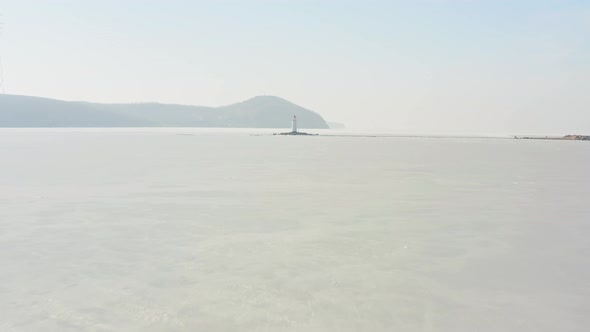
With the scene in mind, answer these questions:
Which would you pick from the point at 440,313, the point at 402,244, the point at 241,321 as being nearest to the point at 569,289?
the point at 440,313

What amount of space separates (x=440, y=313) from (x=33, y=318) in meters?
5.29

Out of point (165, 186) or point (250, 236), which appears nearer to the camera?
point (250, 236)

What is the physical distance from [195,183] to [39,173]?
10534 mm

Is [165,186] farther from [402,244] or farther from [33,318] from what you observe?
[33,318]

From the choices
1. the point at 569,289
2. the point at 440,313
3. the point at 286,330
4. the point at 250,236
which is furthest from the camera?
the point at 250,236

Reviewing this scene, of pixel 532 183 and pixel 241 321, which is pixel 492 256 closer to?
pixel 241 321

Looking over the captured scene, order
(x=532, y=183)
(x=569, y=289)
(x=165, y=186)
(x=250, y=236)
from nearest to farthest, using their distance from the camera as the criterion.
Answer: (x=569, y=289), (x=250, y=236), (x=165, y=186), (x=532, y=183)

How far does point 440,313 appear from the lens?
5.98 metres

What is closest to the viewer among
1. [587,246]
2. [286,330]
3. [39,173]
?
[286,330]

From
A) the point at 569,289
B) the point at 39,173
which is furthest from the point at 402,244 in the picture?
the point at 39,173

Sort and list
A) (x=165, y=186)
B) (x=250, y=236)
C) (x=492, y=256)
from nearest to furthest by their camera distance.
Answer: (x=492, y=256), (x=250, y=236), (x=165, y=186)

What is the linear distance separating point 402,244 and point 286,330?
16.3 ft

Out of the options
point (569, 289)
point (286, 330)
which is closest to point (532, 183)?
point (569, 289)

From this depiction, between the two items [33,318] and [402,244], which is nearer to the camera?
[33,318]
